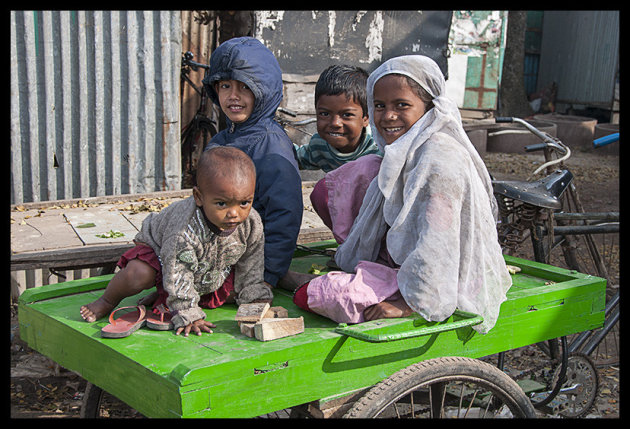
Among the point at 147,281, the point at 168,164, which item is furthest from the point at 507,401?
the point at 168,164

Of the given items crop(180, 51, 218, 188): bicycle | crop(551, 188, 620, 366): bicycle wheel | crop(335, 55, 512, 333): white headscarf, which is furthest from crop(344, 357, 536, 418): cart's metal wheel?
crop(180, 51, 218, 188): bicycle

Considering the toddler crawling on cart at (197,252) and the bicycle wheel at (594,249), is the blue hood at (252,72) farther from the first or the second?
the bicycle wheel at (594,249)

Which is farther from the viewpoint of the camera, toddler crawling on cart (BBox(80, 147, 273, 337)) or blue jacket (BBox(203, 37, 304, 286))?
blue jacket (BBox(203, 37, 304, 286))

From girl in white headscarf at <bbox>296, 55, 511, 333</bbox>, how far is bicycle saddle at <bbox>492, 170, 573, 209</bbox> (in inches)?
41.2

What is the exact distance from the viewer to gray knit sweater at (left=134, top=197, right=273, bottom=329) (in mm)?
2553

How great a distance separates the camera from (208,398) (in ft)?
6.57

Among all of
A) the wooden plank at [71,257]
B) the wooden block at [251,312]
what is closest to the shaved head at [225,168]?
the wooden block at [251,312]

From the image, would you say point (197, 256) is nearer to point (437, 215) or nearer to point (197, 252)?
point (197, 252)

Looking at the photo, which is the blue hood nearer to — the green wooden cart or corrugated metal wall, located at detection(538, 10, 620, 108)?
the green wooden cart

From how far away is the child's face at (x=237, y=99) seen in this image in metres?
3.27

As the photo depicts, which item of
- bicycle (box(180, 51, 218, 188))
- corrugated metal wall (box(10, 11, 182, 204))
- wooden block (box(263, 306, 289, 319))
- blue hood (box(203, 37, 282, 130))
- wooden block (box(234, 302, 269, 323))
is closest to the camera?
wooden block (box(234, 302, 269, 323))

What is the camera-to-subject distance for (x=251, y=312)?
8.16 feet

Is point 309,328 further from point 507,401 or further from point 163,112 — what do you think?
point 163,112
